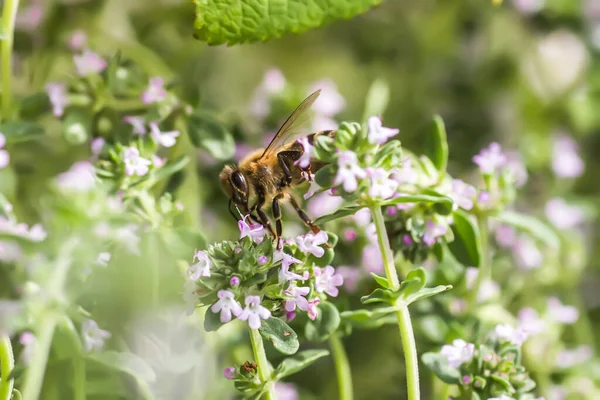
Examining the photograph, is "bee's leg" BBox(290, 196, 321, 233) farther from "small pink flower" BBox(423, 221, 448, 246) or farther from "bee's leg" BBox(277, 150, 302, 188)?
"small pink flower" BBox(423, 221, 448, 246)

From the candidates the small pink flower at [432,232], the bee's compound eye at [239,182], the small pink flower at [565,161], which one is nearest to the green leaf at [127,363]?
the bee's compound eye at [239,182]

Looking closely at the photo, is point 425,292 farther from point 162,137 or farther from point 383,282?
point 162,137

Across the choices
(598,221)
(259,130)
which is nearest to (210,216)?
(259,130)

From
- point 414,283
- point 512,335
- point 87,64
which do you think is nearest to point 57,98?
point 87,64

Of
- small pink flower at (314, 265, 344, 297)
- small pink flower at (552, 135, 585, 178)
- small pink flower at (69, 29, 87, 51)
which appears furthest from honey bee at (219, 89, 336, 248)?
small pink flower at (552, 135, 585, 178)

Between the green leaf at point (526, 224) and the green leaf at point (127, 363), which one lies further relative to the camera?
the green leaf at point (526, 224)

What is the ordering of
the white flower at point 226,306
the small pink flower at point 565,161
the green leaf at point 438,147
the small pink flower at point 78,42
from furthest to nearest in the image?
the small pink flower at point 565,161 → the small pink flower at point 78,42 → the green leaf at point 438,147 → the white flower at point 226,306

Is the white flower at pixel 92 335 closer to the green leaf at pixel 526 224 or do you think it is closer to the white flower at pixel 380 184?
the white flower at pixel 380 184
